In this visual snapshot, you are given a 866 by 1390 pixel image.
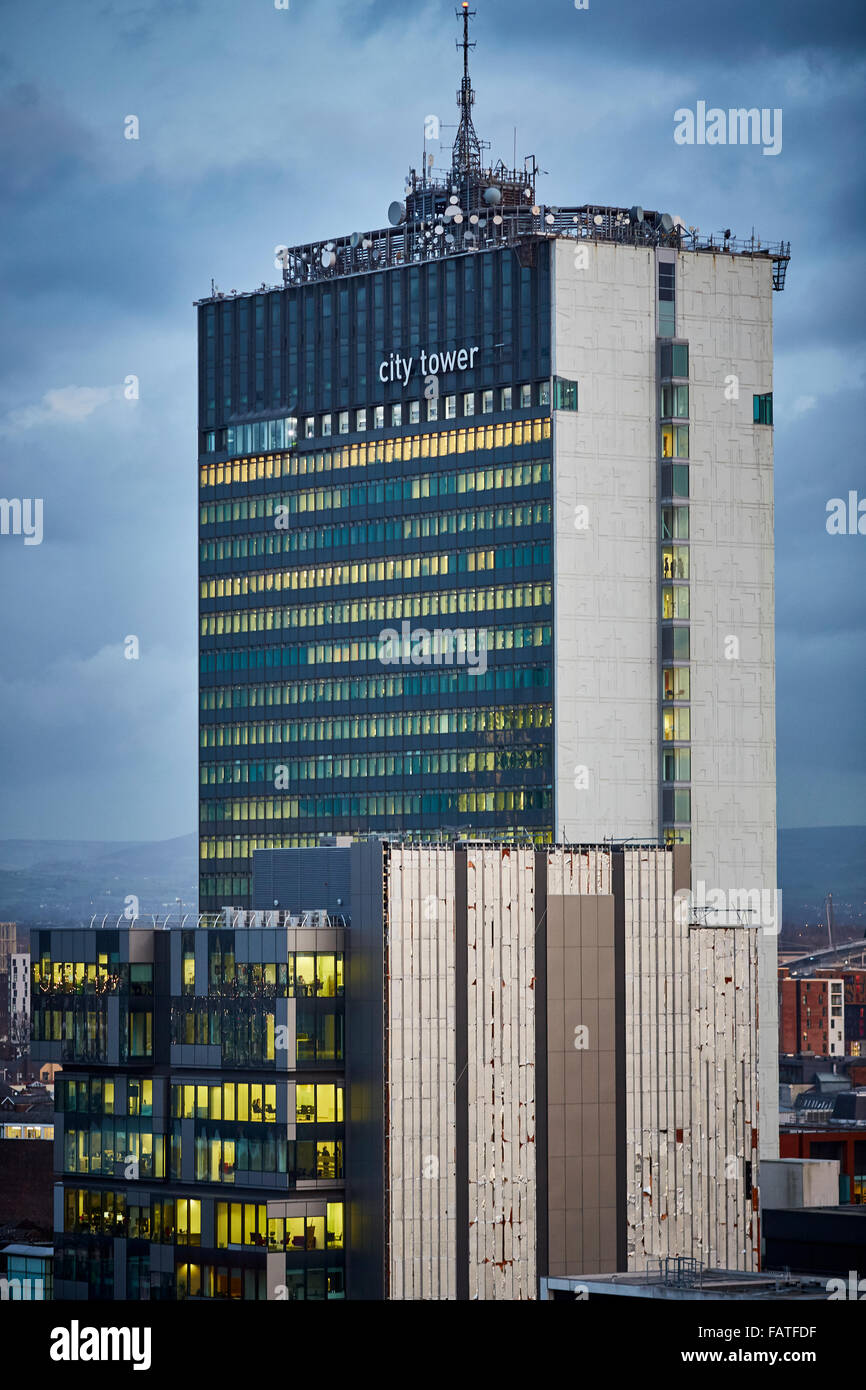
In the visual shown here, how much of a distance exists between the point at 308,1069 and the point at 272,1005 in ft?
13.0

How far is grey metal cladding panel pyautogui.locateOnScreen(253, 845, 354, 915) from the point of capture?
470 ft

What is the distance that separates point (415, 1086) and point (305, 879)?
61.2ft

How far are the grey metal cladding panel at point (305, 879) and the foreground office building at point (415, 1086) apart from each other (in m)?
0.25

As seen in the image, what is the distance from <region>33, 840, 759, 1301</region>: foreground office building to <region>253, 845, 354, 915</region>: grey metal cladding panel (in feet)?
0.82

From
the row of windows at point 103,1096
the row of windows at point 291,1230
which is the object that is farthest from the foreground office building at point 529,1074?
the row of windows at point 103,1096

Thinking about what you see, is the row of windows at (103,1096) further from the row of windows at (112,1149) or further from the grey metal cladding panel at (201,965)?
the grey metal cladding panel at (201,965)

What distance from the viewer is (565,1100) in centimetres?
13725

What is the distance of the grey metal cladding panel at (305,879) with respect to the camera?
14338cm

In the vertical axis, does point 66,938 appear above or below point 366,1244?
above

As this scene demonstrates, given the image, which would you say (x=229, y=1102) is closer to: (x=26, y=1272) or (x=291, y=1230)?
(x=291, y=1230)

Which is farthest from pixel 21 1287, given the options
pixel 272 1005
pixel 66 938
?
pixel 272 1005

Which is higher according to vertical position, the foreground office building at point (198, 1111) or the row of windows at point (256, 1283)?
the foreground office building at point (198, 1111)

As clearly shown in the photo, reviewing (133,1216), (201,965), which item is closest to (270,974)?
(201,965)

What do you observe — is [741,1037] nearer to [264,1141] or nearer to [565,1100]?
[565,1100]
